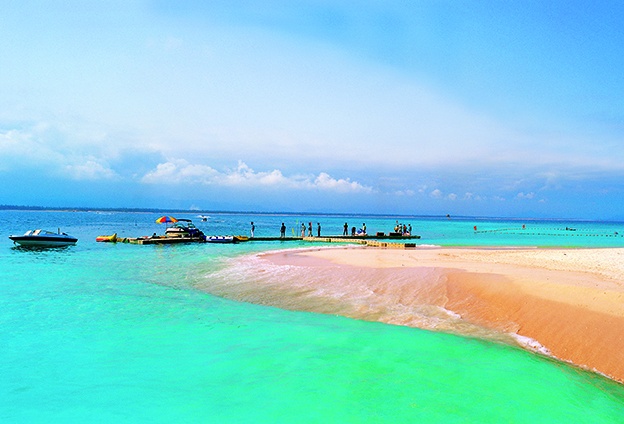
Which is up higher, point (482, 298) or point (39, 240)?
point (39, 240)

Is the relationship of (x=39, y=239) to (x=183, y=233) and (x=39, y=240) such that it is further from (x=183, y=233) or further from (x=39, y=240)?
(x=183, y=233)

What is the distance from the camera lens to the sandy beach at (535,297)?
896 centimetres

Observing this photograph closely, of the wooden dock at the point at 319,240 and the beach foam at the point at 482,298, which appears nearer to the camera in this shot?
the beach foam at the point at 482,298

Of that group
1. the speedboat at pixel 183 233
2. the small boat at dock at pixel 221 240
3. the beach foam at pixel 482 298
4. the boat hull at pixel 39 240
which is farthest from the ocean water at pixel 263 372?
the speedboat at pixel 183 233

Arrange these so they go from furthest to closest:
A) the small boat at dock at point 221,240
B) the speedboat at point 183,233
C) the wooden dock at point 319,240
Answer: the small boat at dock at point 221,240 → the speedboat at point 183,233 → the wooden dock at point 319,240

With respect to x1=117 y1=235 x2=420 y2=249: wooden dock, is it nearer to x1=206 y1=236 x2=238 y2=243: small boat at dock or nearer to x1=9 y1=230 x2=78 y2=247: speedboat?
x1=206 y1=236 x2=238 y2=243: small boat at dock

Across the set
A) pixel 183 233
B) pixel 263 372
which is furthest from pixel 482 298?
pixel 183 233

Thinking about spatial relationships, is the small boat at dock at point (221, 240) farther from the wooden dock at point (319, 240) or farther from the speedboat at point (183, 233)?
the speedboat at point (183, 233)

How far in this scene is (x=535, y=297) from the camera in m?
12.1

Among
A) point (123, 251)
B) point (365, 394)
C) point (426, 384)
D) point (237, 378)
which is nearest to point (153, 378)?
point (237, 378)

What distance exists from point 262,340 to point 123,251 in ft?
90.0

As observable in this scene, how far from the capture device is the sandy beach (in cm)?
896

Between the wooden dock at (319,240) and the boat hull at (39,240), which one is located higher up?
the boat hull at (39,240)

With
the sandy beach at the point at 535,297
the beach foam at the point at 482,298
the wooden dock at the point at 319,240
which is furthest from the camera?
the wooden dock at the point at 319,240
